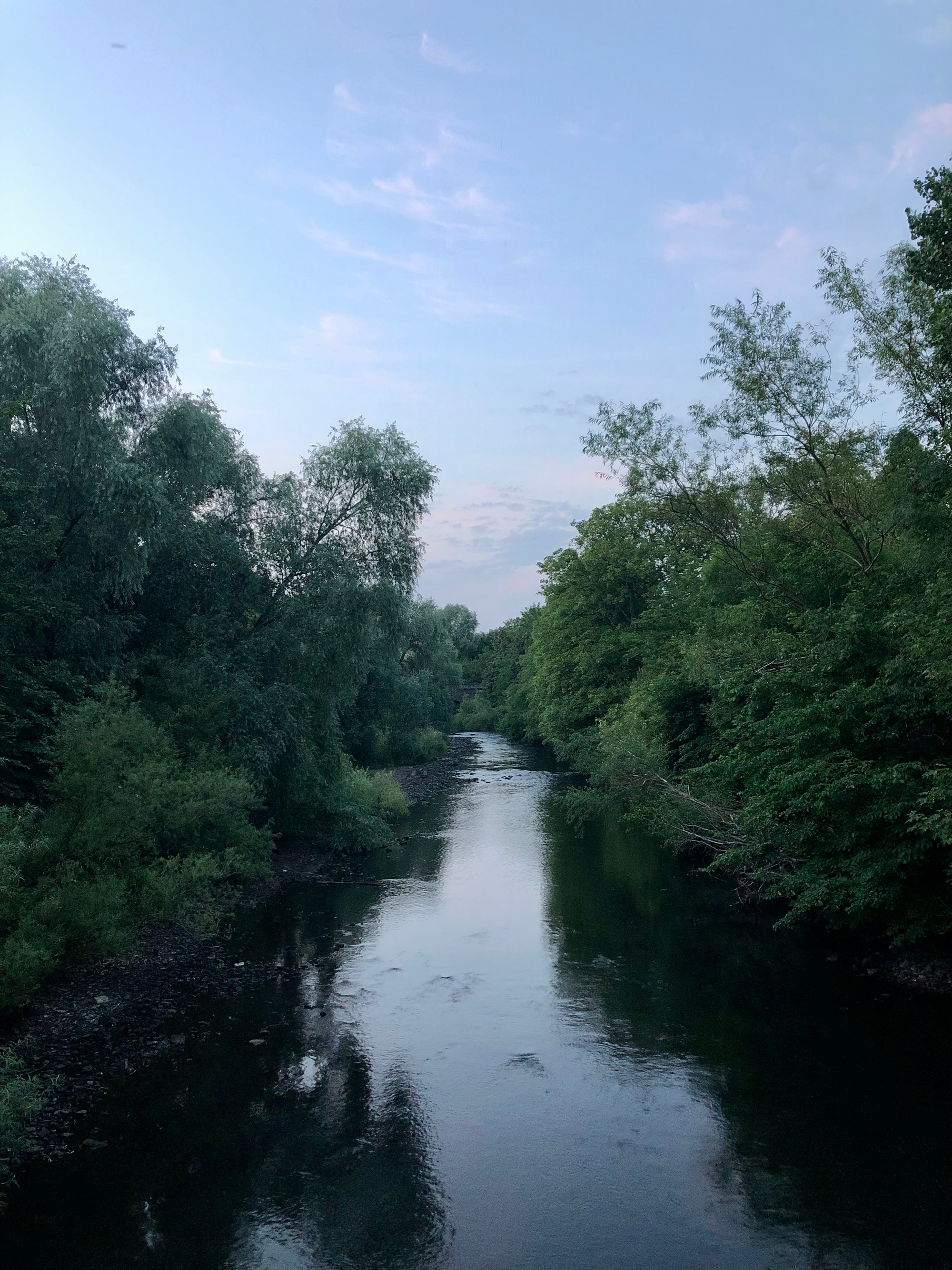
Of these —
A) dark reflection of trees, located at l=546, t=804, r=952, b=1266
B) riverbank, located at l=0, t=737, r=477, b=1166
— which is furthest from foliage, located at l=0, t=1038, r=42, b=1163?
dark reflection of trees, located at l=546, t=804, r=952, b=1266

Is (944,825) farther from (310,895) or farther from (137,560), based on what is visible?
(137,560)

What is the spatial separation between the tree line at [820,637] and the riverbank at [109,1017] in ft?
32.9

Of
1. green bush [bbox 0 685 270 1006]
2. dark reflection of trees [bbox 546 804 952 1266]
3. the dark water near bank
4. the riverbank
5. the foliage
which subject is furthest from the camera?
green bush [bbox 0 685 270 1006]

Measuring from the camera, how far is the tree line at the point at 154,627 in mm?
15359

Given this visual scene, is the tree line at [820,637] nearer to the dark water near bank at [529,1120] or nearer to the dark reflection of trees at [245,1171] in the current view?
the dark water near bank at [529,1120]

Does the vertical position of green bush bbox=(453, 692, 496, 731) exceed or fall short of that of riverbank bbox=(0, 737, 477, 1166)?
it exceeds it

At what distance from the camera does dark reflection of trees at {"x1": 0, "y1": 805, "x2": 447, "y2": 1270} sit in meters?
8.49

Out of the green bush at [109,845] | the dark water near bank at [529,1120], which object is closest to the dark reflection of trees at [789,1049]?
the dark water near bank at [529,1120]

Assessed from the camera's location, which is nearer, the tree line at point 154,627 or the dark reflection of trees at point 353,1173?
the dark reflection of trees at point 353,1173

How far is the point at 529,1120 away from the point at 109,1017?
7.04m

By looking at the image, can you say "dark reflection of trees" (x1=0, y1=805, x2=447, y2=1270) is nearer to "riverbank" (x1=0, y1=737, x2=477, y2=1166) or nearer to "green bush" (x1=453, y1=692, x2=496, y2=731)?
"riverbank" (x1=0, y1=737, x2=477, y2=1166)

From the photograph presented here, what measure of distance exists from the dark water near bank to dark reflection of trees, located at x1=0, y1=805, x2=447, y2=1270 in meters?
0.03

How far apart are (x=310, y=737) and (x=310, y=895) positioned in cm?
539

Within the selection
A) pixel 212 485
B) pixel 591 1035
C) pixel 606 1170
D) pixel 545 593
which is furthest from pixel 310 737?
pixel 545 593
